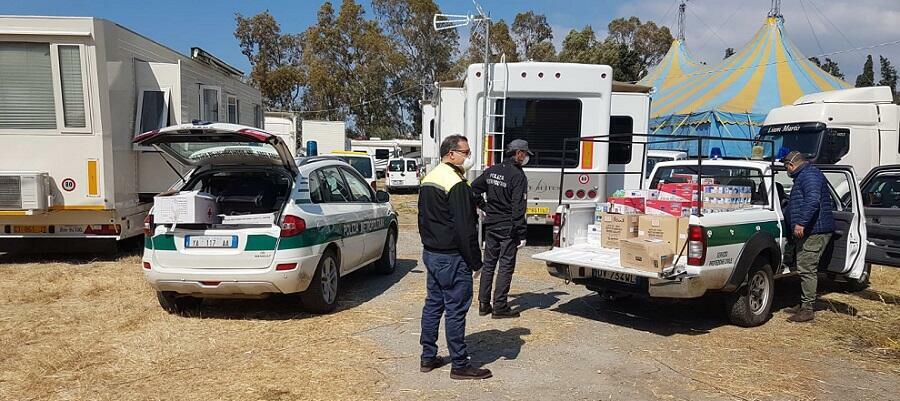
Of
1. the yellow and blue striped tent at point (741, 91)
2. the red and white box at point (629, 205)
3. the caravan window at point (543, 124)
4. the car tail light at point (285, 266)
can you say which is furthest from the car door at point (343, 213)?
the yellow and blue striped tent at point (741, 91)

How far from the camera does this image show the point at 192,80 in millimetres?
10680

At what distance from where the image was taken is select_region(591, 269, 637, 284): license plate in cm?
606

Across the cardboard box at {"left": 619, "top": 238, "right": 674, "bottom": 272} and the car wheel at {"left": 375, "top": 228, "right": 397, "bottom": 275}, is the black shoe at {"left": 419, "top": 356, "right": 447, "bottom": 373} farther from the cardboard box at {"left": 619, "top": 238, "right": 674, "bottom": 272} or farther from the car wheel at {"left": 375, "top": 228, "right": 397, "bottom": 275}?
the car wheel at {"left": 375, "top": 228, "right": 397, "bottom": 275}

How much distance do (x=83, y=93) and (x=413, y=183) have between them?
18.1m

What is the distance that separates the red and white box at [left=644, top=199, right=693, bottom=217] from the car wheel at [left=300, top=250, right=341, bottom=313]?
3.18 metres

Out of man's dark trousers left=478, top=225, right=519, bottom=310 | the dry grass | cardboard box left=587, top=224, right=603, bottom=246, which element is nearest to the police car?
the dry grass

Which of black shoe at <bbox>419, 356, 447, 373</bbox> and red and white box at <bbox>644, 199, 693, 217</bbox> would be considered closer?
black shoe at <bbox>419, 356, 447, 373</bbox>

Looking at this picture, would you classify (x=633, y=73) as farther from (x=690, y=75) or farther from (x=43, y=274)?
(x=43, y=274)

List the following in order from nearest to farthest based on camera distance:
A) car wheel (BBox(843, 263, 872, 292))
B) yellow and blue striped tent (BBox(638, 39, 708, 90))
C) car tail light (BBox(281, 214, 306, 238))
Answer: car tail light (BBox(281, 214, 306, 238))
car wheel (BBox(843, 263, 872, 292))
yellow and blue striped tent (BBox(638, 39, 708, 90))

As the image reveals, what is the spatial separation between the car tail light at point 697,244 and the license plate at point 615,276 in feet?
1.89

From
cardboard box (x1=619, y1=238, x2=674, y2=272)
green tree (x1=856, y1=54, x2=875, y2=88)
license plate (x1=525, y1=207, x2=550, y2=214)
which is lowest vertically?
license plate (x1=525, y1=207, x2=550, y2=214)

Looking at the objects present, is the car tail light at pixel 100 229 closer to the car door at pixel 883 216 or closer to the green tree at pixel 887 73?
the car door at pixel 883 216

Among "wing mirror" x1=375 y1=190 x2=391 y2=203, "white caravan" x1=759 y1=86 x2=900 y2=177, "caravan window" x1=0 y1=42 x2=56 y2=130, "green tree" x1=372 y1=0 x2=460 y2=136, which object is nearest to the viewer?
"wing mirror" x1=375 y1=190 x2=391 y2=203

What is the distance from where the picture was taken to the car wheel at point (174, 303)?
6590mm
